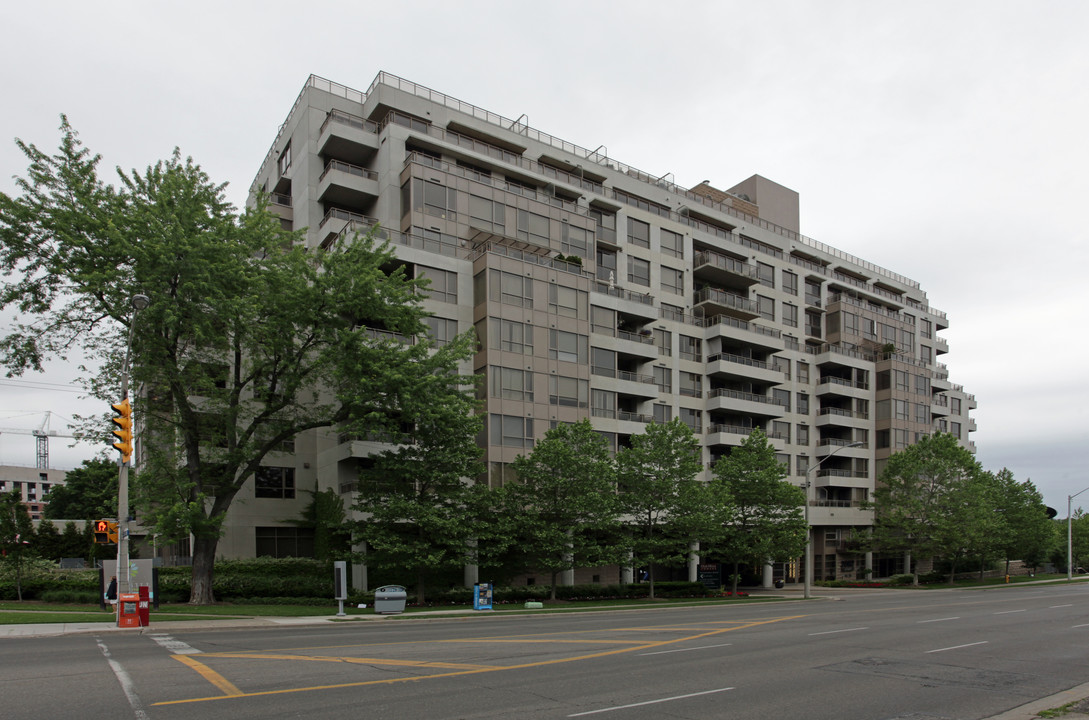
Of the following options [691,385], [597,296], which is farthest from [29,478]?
[597,296]

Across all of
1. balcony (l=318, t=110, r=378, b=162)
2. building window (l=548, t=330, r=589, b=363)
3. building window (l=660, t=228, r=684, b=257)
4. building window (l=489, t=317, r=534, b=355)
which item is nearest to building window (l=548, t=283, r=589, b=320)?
building window (l=548, t=330, r=589, b=363)

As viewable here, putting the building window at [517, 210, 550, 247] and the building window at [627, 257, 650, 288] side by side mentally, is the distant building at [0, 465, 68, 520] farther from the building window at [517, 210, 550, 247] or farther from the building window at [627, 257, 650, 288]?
the building window at [517, 210, 550, 247]

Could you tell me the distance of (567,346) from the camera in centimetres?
4584

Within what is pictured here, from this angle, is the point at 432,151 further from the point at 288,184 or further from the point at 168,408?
the point at 168,408

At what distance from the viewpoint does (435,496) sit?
34812 millimetres

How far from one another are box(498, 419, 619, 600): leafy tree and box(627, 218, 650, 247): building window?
23.6 metres

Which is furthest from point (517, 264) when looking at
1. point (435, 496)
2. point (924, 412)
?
point (924, 412)

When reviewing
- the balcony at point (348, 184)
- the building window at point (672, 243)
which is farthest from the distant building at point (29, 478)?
the building window at point (672, 243)

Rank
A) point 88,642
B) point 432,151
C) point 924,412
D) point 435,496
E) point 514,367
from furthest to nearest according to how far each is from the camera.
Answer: point 924,412 → point 432,151 → point 514,367 → point 435,496 → point 88,642

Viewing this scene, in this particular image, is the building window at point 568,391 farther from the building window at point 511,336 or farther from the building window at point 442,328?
the building window at point 442,328

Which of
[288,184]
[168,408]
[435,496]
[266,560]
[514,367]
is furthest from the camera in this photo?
[288,184]

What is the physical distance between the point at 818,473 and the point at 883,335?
1894 centimetres

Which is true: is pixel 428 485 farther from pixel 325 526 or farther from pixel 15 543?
pixel 15 543

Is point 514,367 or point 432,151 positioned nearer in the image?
point 514,367
